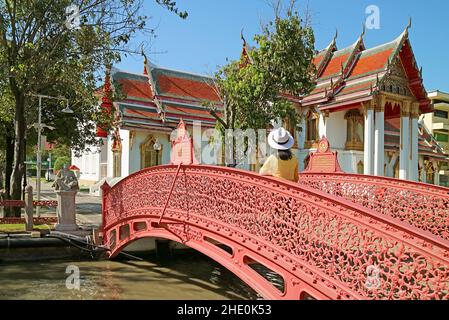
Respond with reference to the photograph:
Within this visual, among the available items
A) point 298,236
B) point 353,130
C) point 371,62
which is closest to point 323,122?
point 353,130

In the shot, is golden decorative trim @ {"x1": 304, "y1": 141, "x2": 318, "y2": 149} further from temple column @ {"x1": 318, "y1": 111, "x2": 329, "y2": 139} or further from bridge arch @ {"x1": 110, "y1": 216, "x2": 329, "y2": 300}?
bridge arch @ {"x1": 110, "y1": 216, "x2": 329, "y2": 300}

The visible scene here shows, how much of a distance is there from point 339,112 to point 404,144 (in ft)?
12.5

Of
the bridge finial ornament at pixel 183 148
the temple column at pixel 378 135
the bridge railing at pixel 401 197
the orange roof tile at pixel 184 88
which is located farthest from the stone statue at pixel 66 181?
the temple column at pixel 378 135

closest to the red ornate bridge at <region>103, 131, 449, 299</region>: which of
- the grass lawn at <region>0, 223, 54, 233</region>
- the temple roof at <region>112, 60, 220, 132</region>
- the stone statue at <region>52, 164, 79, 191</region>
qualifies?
the stone statue at <region>52, 164, 79, 191</region>

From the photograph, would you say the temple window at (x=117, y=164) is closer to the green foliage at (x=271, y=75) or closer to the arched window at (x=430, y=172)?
the green foliage at (x=271, y=75)

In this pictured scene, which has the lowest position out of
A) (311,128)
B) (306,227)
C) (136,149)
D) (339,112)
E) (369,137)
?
(306,227)

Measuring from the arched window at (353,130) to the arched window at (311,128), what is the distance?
1.69m

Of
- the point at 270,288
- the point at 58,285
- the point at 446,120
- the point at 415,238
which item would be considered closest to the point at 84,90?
the point at 58,285

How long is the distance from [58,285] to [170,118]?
1561 cm

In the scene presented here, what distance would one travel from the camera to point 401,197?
8484mm

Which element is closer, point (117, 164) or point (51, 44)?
point (51, 44)

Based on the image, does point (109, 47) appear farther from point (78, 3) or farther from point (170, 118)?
point (170, 118)

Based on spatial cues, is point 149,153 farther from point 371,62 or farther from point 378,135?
point 371,62

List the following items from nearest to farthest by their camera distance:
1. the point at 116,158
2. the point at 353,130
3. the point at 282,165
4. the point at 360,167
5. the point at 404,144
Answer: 1. the point at 282,165
2. the point at 404,144
3. the point at 360,167
4. the point at 353,130
5. the point at 116,158
